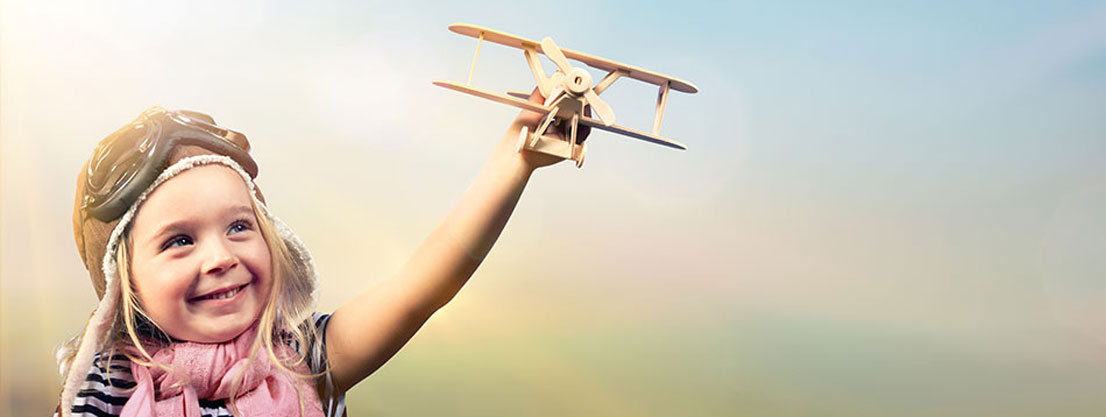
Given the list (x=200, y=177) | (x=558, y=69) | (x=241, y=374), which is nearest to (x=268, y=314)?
(x=241, y=374)

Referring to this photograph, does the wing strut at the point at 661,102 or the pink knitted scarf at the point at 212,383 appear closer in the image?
the pink knitted scarf at the point at 212,383

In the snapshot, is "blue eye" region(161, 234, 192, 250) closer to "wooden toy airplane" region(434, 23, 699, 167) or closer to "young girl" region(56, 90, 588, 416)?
"young girl" region(56, 90, 588, 416)

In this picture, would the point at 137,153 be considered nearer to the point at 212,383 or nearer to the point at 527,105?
the point at 212,383

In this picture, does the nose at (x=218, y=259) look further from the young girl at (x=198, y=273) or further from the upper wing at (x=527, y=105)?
the upper wing at (x=527, y=105)

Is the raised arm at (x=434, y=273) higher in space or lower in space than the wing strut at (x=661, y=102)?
lower

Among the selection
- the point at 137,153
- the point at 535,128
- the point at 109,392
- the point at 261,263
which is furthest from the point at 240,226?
the point at 535,128

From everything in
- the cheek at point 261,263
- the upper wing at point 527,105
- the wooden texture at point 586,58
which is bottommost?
the cheek at point 261,263

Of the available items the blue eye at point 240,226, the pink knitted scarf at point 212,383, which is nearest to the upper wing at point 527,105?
the blue eye at point 240,226

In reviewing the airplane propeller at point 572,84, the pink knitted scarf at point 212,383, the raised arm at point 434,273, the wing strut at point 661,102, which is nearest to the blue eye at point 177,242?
the pink knitted scarf at point 212,383
